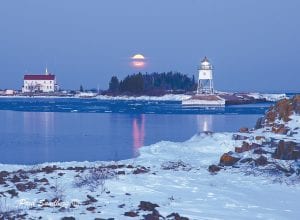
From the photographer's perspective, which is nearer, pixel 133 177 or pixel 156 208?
pixel 156 208

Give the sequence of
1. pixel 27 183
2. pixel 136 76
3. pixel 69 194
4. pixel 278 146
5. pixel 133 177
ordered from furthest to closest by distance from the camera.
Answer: pixel 136 76 < pixel 278 146 < pixel 133 177 < pixel 27 183 < pixel 69 194

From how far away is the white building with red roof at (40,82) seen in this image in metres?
135

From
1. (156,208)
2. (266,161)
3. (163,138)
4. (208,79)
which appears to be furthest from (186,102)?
(156,208)

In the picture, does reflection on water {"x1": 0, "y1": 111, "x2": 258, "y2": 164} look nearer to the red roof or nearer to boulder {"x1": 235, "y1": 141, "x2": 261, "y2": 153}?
boulder {"x1": 235, "y1": 141, "x2": 261, "y2": 153}

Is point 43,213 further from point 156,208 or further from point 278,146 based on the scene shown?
point 278,146

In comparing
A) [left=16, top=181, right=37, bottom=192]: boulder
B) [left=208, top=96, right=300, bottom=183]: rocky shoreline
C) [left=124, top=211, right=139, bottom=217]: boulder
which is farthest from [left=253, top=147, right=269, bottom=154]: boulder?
[left=124, top=211, right=139, bottom=217]: boulder

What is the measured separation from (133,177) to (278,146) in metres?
5.26

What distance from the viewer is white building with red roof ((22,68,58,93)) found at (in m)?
135

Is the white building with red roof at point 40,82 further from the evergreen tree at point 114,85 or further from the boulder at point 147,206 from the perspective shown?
the boulder at point 147,206

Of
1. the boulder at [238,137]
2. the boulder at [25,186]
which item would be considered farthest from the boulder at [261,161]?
the boulder at [25,186]

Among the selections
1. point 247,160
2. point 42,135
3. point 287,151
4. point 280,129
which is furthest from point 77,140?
point 287,151

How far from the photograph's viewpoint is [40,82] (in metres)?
135

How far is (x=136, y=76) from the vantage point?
122250 millimetres

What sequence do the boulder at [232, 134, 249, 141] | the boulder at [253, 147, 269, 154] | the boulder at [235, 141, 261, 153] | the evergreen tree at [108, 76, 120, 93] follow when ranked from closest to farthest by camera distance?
the boulder at [253, 147, 269, 154], the boulder at [235, 141, 261, 153], the boulder at [232, 134, 249, 141], the evergreen tree at [108, 76, 120, 93]
